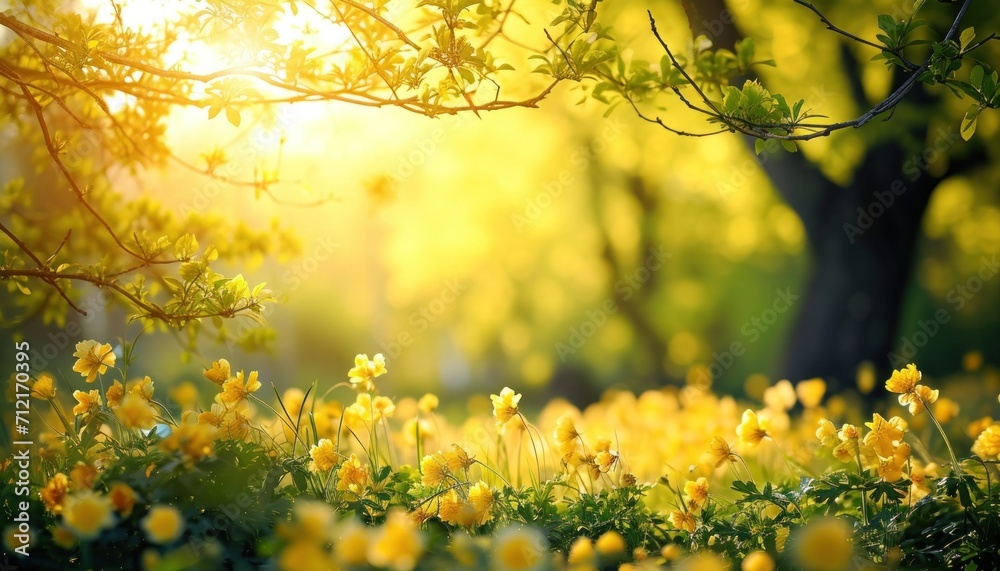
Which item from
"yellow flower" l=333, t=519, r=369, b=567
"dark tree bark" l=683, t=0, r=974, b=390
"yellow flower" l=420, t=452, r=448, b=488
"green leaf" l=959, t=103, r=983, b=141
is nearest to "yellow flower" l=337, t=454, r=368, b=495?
"yellow flower" l=420, t=452, r=448, b=488

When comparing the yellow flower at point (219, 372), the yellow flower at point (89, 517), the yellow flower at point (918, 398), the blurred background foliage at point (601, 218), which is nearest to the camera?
the yellow flower at point (89, 517)

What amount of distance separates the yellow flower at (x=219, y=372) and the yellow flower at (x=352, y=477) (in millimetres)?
487

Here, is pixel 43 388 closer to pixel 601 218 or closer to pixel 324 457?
pixel 324 457

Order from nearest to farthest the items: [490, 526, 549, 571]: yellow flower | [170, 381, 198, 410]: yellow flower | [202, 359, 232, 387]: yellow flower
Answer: [490, 526, 549, 571]: yellow flower
[202, 359, 232, 387]: yellow flower
[170, 381, 198, 410]: yellow flower

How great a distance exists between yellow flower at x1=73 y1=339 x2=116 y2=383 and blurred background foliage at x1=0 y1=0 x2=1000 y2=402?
28.7 inches

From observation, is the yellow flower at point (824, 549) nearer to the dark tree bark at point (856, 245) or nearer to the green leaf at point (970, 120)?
the green leaf at point (970, 120)

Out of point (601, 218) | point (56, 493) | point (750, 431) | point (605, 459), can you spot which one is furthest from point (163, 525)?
point (601, 218)

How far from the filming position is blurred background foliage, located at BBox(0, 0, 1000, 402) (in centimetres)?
569

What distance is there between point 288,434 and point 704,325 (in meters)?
11.1

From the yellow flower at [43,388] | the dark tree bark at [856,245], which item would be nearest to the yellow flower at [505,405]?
the yellow flower at [43,388]

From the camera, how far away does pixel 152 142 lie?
9.89 ft

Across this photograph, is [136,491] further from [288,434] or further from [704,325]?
[704,325]

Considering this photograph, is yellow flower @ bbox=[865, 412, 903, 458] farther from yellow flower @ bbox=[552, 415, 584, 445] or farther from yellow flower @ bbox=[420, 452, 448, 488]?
yellow flower @ bbox=[420, 452, 448, 488]

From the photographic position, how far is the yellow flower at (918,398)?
7.20 feet
